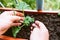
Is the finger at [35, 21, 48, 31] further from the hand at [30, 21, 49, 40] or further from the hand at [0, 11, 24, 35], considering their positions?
the hand at [0, 11, 24, 35]

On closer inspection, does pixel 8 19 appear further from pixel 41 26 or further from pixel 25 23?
pixel 41 26

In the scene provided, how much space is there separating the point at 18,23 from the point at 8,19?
0.30 ft

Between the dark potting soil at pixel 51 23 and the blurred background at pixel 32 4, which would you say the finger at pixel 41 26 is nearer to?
the dark potting soil at pixel 51 23

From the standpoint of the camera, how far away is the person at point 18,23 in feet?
3.47

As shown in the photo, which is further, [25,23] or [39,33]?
[25,23]

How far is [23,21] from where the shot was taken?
1.18m

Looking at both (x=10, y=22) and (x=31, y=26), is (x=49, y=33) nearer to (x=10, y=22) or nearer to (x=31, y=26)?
(x=31, y=26)

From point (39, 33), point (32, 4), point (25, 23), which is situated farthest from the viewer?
point (32, 4)

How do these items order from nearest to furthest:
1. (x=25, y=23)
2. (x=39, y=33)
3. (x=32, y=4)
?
(x=39, y=33), (x=25, y=23), (x=32, y=4)

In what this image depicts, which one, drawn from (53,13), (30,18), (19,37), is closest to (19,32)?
(19,37)

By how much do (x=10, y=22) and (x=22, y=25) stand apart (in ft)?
0.42

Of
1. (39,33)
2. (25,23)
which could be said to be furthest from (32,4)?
(39,33)

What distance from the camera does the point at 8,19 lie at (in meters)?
A: 1.10

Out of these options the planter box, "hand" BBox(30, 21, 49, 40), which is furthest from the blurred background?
"hand" BBox(30, 21, 49, 40)
